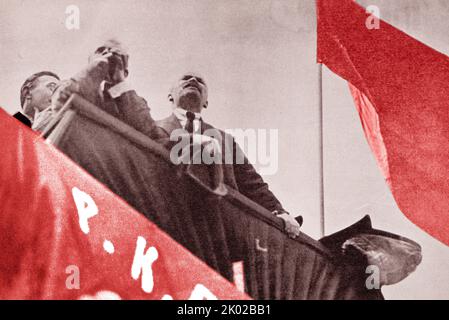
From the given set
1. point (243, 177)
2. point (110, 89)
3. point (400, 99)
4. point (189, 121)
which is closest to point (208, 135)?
point (189, 121)

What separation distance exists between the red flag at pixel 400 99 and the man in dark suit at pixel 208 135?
636 mm

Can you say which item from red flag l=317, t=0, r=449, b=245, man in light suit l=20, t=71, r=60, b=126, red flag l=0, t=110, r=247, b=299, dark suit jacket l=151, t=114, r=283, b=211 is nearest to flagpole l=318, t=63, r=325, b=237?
red flag l=317, t=0, r=449, b=245

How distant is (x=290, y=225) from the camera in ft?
12.1

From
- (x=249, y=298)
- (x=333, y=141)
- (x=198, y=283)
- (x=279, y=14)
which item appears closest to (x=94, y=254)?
(x=198, y=283)

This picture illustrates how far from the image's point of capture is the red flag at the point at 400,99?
12.1 feet

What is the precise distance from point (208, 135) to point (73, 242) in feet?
3.04

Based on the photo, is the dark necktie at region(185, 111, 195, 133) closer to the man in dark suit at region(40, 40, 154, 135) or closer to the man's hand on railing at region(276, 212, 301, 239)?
the man in dark suit at region(40, 40, 154, 135)

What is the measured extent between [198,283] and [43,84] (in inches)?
54.1

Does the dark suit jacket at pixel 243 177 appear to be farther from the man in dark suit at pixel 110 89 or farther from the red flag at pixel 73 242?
the red flag at pixel 73 242

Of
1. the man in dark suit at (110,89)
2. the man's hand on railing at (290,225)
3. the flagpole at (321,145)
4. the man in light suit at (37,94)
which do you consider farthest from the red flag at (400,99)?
the man in light suit at (37,94)

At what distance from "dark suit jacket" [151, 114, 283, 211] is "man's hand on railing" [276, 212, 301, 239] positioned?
5 centimetres

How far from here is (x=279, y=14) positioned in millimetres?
3838

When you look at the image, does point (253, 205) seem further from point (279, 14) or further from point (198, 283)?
point (279, 14)

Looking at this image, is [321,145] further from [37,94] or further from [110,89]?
[37,94]
